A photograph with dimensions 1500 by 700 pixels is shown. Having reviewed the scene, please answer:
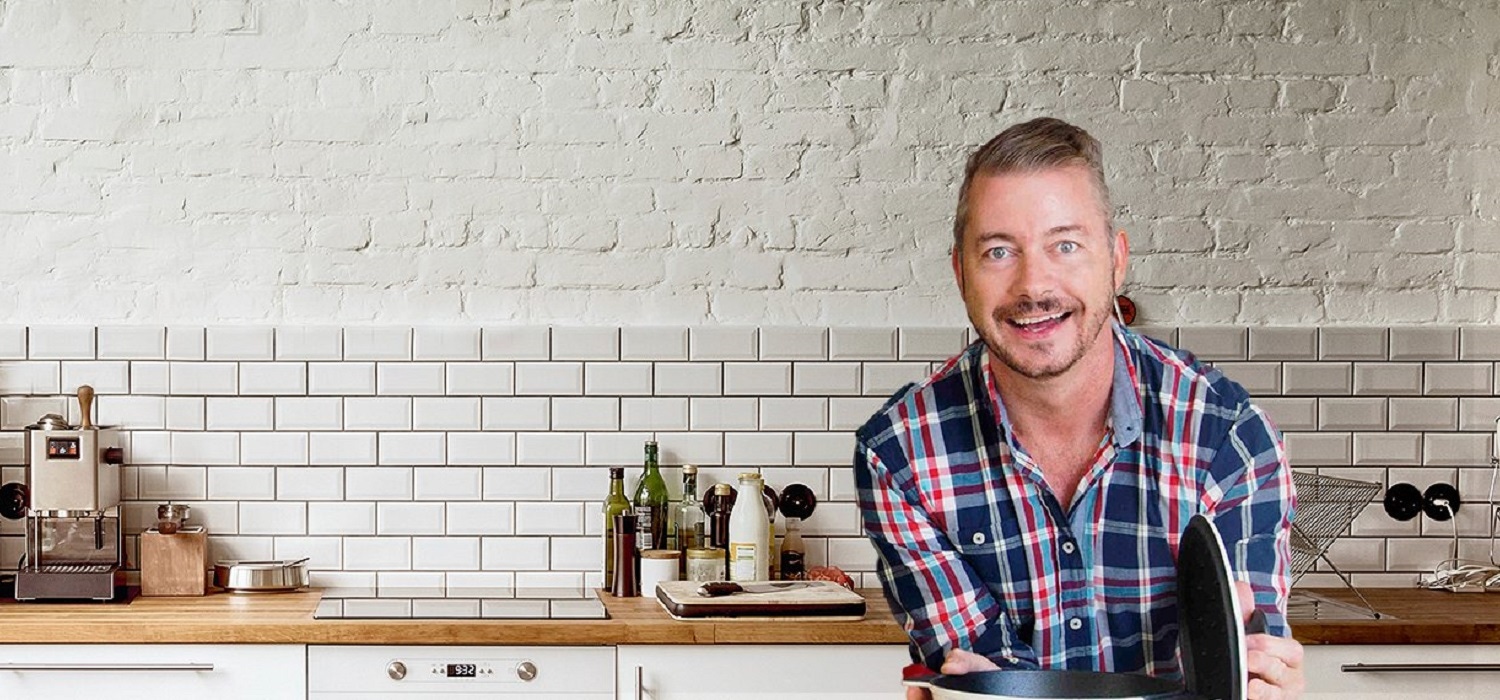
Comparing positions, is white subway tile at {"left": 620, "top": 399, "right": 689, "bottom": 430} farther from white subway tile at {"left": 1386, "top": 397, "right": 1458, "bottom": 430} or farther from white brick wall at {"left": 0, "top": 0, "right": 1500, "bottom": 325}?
white subway tile at {"left": 1386, "top": 397, "right": 1458, "bottom": 430}

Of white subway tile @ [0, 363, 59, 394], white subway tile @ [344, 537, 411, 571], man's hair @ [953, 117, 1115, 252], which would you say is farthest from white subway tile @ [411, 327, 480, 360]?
man's hair @ [953, 117, 1115, 252]

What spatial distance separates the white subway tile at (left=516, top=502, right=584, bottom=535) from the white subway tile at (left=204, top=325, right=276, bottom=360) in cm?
68

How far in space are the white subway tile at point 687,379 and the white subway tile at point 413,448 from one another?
519mm

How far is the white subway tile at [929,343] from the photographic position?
3.79 m

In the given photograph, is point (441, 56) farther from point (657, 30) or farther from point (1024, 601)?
point (1024, 601)

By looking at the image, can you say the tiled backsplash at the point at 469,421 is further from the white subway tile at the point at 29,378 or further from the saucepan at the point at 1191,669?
the saucepan at the point at 1191,669

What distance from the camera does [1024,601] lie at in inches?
71.6

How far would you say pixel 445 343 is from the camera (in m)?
3.75

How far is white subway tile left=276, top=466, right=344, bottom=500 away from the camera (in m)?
3.74

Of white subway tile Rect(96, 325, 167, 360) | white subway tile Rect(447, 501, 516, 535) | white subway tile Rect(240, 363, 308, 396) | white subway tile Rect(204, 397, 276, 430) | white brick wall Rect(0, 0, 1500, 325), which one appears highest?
white brick wall Rect(0, 0, 1500, 325)

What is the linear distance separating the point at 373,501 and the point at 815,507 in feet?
3.36

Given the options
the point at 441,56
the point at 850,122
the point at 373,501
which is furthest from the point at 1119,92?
the point at 373,501

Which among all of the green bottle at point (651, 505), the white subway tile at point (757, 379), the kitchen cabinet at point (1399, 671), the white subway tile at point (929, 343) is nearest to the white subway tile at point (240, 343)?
the green bottle at point (651, 505)

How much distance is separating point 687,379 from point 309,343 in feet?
2.87
